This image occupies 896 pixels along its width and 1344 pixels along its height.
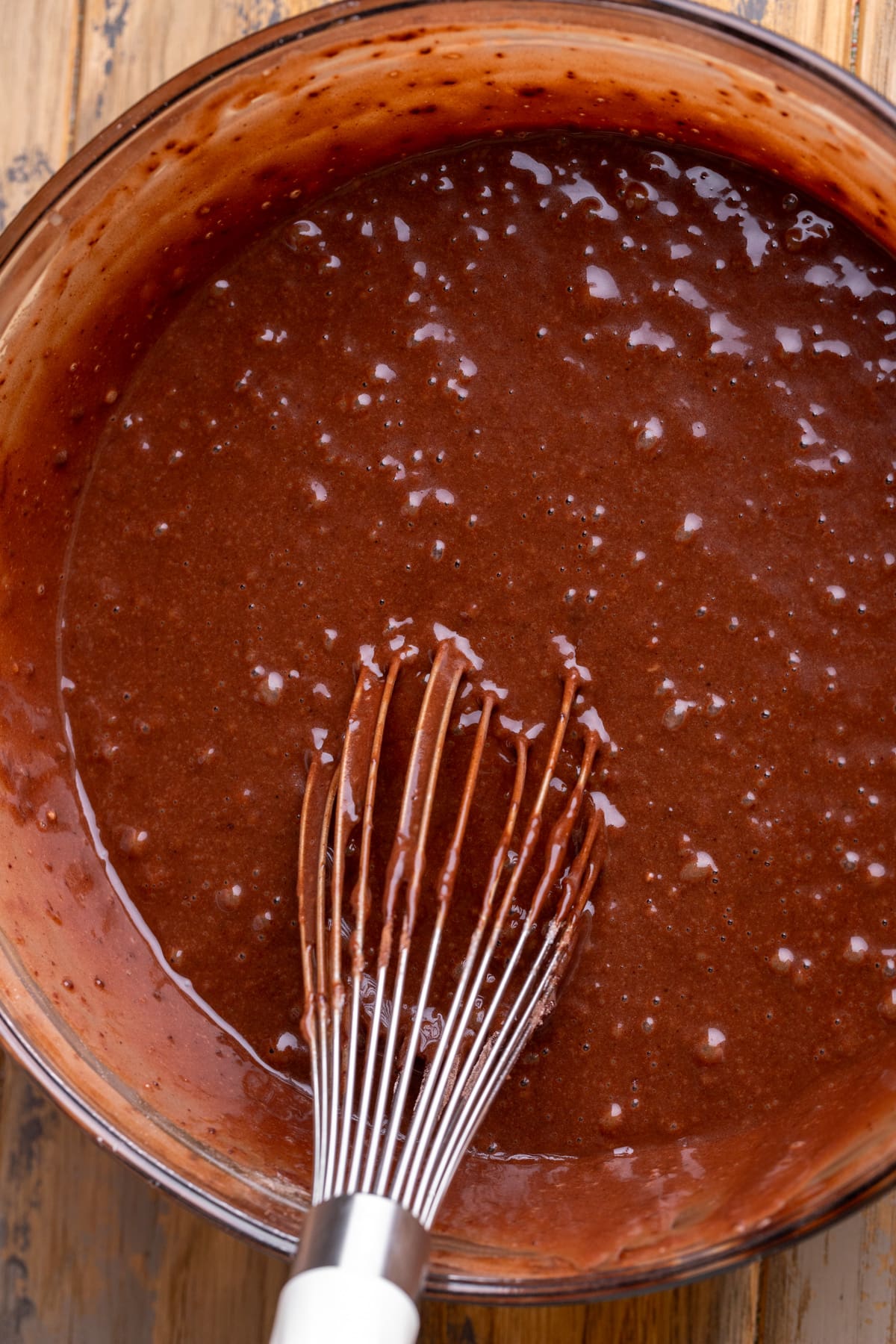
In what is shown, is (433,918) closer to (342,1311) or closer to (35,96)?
(342,1311)

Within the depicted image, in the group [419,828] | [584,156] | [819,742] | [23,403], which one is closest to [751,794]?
[819,742]

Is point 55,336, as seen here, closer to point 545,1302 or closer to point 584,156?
point 584,156

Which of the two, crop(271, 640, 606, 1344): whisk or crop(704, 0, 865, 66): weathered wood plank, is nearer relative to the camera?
crop(271, 640, 606, 1344): whisk

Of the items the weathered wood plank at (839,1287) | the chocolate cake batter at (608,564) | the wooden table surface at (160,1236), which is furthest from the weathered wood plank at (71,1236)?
the weathered wood plank at (839,1287)

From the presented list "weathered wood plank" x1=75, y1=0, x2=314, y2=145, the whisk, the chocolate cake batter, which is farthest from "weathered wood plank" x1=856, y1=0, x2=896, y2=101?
the whisk

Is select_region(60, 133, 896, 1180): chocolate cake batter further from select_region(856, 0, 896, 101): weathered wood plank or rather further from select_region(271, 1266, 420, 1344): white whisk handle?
select_region(271, 1266, 420, 1344): white whisk handle

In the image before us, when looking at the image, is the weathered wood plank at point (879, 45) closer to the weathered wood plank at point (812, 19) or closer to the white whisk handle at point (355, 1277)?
the weathered wood plank at point (812, 19)

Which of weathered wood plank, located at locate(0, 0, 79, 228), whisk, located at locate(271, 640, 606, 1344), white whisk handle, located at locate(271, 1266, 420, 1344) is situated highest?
weathered wood plank, located at locate(0, 0, 79, 228)
